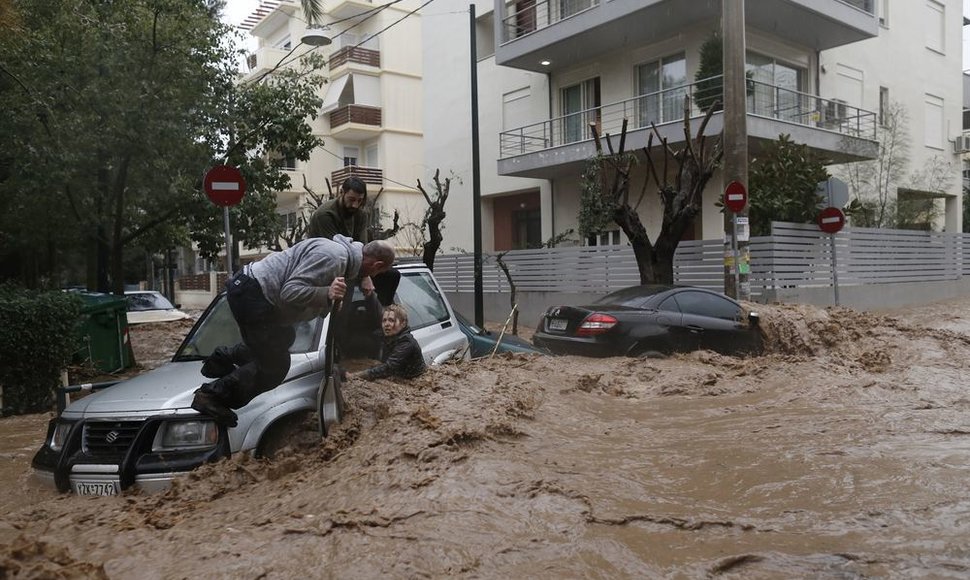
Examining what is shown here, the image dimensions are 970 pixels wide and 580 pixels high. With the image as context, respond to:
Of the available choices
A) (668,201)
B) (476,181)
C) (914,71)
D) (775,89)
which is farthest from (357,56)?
(668,201)

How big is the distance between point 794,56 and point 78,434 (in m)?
18.7

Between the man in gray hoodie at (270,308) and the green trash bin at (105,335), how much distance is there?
221 inches

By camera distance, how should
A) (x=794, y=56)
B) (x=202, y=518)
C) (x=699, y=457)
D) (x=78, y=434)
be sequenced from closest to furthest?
(x=202, y=518) → (x=78, y=434) → (x=699, y=457) → (x=794, y=56)

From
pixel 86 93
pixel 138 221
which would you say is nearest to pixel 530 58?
pixel 138 221

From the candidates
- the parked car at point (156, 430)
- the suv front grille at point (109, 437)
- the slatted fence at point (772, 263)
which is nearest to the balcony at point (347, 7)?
the slatted fence at point (772, 263)

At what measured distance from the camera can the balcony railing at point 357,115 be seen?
32156 millimetres

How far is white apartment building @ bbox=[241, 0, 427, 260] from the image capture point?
32438 millimetres

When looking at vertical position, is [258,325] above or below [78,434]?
Answer: above

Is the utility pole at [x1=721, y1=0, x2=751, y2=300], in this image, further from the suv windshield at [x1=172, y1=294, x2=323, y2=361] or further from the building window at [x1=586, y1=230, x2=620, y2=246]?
the suv windshield at [x1=172, y1=294, x2=323, y2=361]

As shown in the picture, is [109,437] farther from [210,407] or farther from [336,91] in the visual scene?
[336,91]

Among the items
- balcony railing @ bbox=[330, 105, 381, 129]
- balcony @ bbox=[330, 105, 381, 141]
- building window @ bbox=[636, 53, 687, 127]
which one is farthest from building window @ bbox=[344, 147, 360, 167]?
building window @ bbox=[636, 53, 687, 127]

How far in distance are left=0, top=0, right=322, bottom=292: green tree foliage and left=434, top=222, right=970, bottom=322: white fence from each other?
703cm

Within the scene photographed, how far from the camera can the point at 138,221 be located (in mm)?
12656

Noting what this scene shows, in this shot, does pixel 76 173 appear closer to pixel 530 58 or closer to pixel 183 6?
pixel 183 6
